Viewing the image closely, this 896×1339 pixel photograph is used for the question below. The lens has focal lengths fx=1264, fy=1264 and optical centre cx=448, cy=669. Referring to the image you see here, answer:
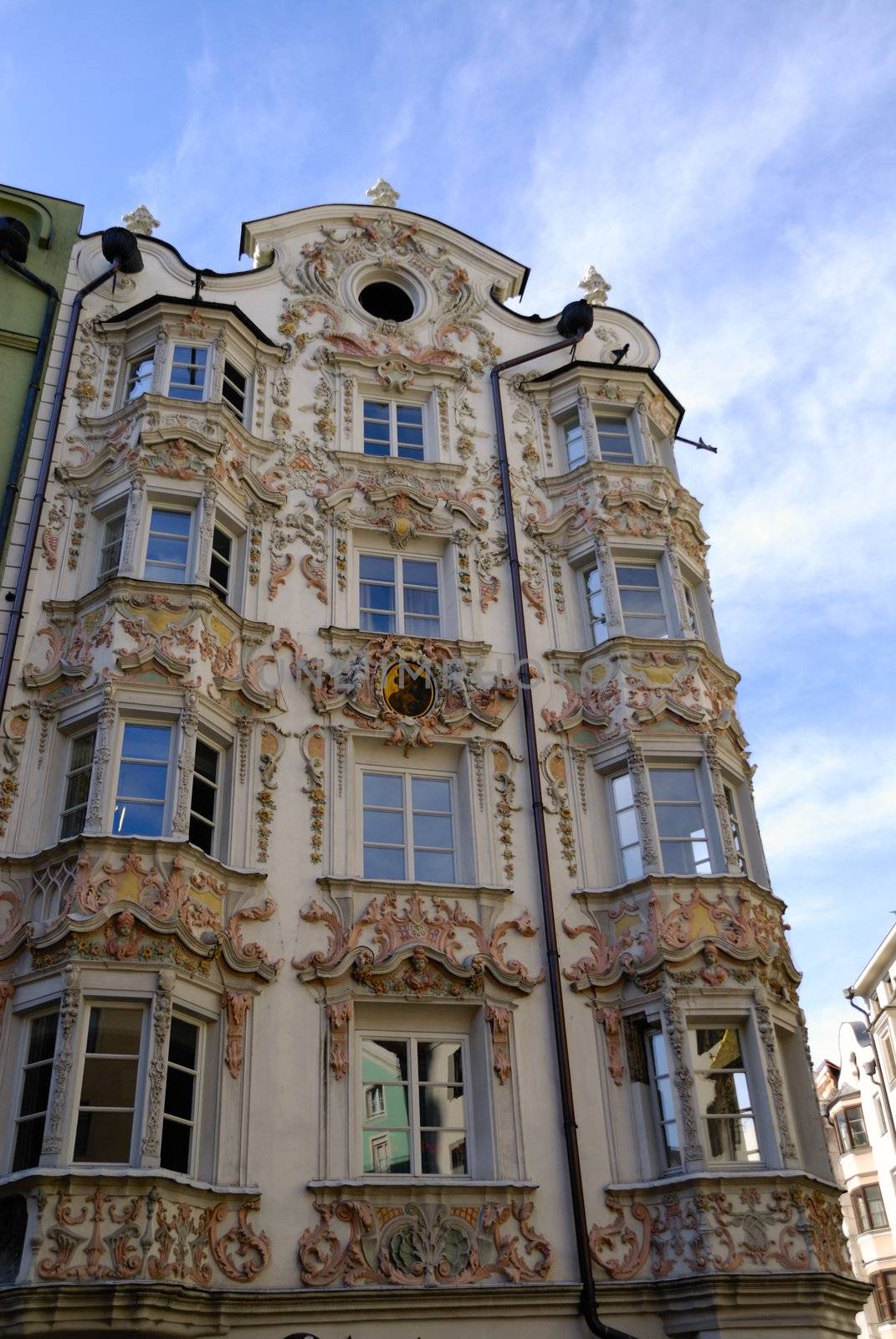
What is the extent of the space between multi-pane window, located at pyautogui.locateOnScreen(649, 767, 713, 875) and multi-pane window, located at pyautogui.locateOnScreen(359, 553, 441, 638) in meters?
4.70

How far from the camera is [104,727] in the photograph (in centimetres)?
1777

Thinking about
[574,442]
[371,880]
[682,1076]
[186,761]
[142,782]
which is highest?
[574,442]

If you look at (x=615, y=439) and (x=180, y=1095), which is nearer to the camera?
(x=180, y=1095)

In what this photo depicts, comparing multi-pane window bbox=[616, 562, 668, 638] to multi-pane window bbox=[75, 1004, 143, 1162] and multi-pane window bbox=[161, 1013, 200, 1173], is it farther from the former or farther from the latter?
multi-pane window bbox=[75, 1004, 143, 1162]

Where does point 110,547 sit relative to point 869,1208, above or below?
above

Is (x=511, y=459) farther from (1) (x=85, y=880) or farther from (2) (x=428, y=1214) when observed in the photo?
(2) (x=428, y=1214)

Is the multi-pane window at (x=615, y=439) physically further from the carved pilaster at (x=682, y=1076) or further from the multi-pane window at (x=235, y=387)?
the carved pilaster at (x=682, y=1076)

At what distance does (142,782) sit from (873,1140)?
3974 centimetres

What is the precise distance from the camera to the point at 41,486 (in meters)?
20.9

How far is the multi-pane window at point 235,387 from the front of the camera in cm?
2328

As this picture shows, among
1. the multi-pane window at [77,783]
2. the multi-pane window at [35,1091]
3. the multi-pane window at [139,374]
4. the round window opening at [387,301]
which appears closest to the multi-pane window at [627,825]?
the multi-pane window at [77,783]

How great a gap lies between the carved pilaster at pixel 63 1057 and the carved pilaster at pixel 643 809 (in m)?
8.43

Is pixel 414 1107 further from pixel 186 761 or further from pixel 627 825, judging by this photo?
pixel 186 761

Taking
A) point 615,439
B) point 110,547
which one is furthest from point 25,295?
point 615,439
